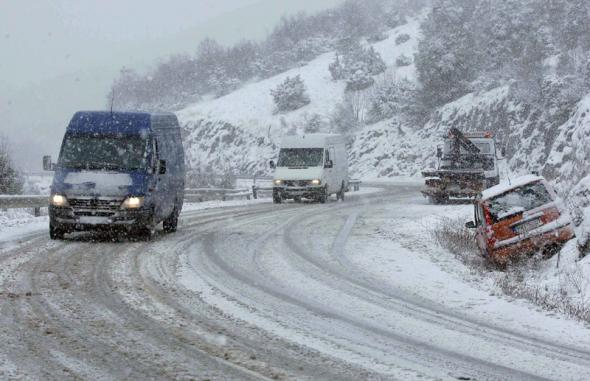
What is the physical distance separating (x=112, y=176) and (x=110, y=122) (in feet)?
4.84

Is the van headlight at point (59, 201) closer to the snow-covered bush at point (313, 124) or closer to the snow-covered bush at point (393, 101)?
the snow-covered bush at point (393, 101)

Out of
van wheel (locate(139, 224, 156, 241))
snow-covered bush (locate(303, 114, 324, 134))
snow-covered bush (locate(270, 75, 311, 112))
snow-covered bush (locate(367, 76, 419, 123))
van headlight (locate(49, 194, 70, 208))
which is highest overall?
snow-covered bush (locate(270, 75, 311, 112))

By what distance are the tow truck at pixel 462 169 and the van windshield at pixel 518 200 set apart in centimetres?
1360

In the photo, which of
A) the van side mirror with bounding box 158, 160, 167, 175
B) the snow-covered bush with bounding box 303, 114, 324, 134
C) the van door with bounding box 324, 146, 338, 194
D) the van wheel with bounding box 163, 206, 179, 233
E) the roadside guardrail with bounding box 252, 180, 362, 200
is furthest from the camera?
the snow-covered bush with bounding box 303, 114, 324, 134

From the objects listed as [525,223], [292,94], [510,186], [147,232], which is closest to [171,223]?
[147,232]

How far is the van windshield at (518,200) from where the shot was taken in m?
12.3

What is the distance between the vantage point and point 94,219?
13.5 metres

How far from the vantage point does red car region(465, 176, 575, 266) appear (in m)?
12.0

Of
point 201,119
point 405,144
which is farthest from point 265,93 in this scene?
point 405,144

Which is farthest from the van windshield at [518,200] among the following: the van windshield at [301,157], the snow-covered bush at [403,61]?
the snow-covered bush at [403,61]

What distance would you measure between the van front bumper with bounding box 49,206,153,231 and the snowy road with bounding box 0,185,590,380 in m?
0.57

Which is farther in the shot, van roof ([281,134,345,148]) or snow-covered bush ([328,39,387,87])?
snow-covered bush ([328,39,387,87])

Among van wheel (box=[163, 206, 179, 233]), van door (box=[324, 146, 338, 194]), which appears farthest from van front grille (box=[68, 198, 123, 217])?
van door (box=[324, 146, 338, 194])

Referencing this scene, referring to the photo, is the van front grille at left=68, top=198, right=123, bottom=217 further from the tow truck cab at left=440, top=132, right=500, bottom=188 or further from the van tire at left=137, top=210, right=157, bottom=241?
the tow truck cab at left=440, top=132, right=500, bottom=188
